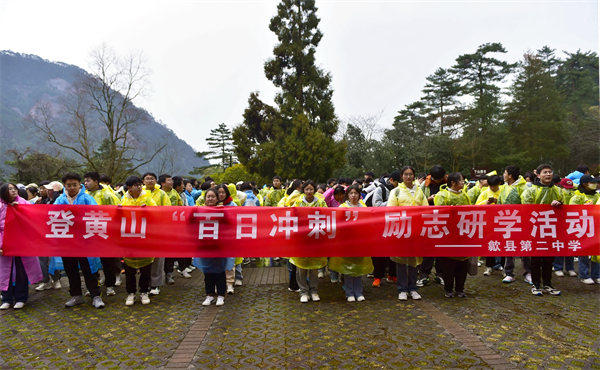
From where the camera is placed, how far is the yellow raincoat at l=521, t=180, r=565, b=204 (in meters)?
5.57

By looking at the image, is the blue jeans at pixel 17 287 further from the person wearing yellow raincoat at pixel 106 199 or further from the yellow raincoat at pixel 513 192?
the yellow raincoat at pixel 513 192

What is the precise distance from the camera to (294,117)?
28281mm

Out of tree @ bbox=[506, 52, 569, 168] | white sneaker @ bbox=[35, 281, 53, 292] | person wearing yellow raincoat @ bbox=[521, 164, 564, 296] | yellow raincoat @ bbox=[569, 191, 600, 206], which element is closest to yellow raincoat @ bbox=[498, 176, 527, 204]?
person wearing yellow raincoat @ bbox=[521, 164, 564, 296]

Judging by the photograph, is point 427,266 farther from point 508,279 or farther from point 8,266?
point 8,266

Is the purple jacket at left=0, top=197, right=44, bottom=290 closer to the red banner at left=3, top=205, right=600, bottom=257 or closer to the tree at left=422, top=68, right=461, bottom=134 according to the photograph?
the red banner at left=3, top=205, right=600, bottom=257

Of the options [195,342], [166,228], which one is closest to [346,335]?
[195,342]

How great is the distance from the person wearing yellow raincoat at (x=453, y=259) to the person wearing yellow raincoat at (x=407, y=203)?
307 mm

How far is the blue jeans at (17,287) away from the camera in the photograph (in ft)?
17.4

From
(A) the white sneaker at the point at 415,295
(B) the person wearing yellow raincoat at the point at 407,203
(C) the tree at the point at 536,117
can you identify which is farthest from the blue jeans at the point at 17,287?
(C) the tree at the point at 536,117

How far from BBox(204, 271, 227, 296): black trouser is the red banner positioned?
1.37 ft

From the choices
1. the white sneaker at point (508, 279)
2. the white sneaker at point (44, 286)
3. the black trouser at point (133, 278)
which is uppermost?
the black trouser at point (133, 278)

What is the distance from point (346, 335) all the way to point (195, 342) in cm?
173

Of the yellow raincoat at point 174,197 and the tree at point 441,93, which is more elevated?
the tree at point 441,93

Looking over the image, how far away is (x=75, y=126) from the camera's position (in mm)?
22844
